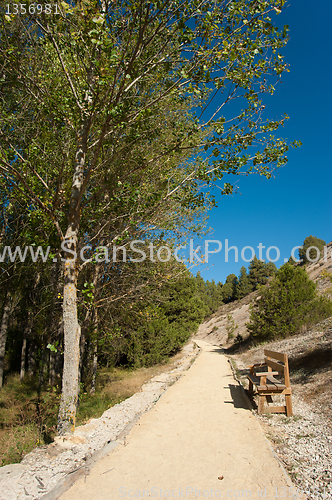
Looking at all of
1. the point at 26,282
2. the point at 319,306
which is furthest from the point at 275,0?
the point at 319,306

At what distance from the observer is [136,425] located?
5.65 m

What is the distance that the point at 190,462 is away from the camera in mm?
4004

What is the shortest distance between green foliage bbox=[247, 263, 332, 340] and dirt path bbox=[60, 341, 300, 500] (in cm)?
1010

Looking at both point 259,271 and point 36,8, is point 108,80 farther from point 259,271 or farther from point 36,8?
point 259,271

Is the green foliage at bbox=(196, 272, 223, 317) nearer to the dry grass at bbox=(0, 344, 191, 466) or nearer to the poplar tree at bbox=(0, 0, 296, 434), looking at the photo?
the dry grass at bbox=(0, 344, 191, 466)

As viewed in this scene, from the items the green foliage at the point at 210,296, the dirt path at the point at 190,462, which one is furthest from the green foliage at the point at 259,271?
the dirt path at the point at 190,462

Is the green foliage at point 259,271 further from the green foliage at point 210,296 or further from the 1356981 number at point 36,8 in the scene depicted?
the 1356981 number at point 36,8

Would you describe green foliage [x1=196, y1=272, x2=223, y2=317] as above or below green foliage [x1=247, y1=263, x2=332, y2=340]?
above

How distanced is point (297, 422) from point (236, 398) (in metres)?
2.55

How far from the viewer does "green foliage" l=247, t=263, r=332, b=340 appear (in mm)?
15031

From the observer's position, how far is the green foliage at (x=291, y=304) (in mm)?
15031

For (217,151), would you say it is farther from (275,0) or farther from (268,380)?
(268,380)

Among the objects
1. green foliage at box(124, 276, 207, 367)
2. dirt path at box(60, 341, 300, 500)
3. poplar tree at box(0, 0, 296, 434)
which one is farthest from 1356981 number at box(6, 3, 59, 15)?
green foliage at box(124, 276, 207, 367)

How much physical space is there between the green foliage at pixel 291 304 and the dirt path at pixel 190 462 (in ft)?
33.1
